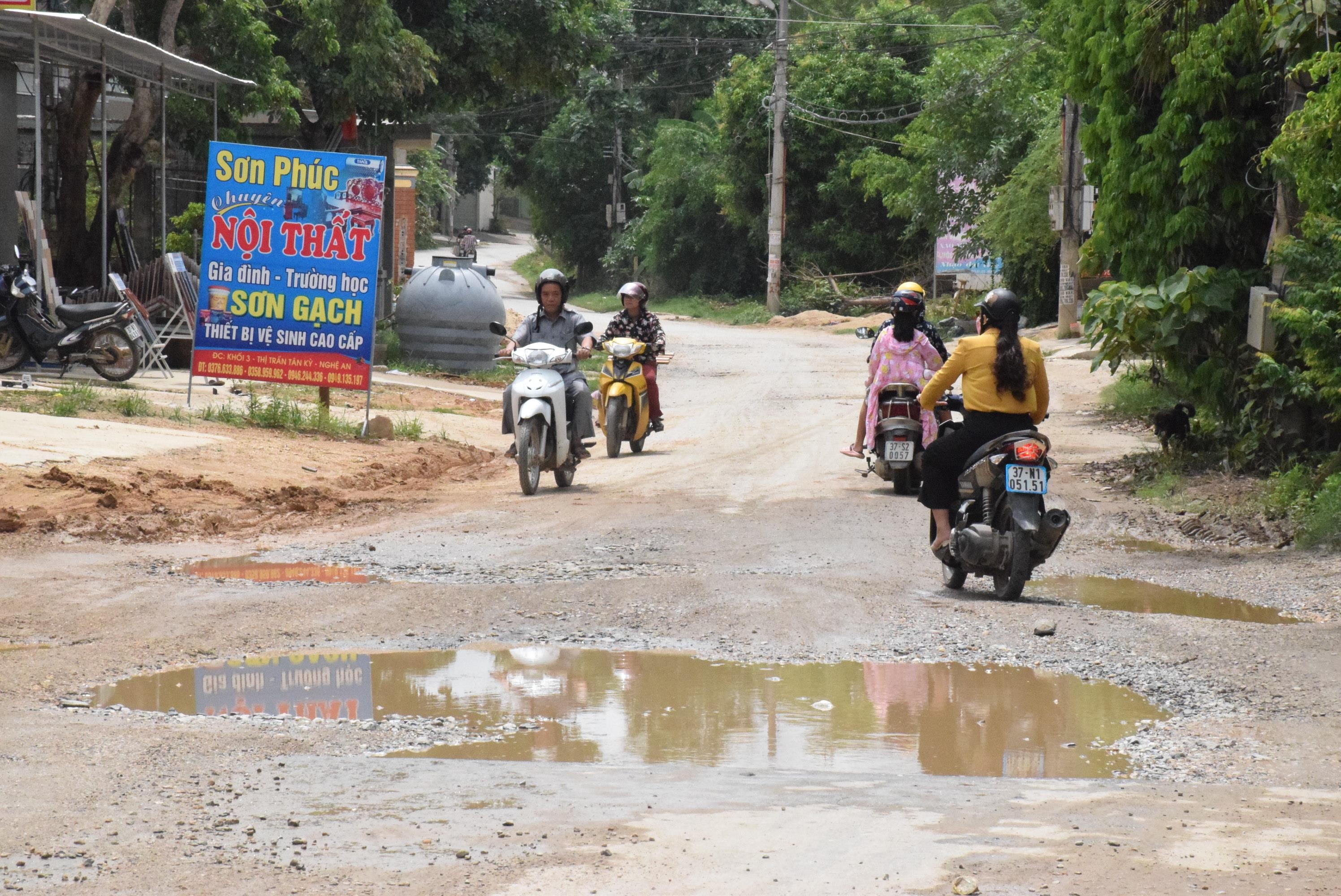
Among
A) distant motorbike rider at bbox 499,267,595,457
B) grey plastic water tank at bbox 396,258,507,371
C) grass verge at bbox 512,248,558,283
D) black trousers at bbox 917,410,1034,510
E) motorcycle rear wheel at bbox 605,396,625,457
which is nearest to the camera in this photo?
black trousers at bbox 917,410,1034,510

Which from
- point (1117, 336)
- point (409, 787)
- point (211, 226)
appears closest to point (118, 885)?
point (409, 787)

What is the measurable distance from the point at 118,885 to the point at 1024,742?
10.0 feet

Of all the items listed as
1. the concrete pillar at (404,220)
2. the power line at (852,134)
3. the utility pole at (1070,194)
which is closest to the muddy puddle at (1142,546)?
the utility pole at (1070,194)

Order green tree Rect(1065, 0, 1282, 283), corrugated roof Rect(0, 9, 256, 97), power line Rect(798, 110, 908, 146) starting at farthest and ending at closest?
power line Rect(798, 110, 908, 146) → corrugated roof Rect(0, 9, 256, 97) → green tree Rect(1065, 0, 1282, 283)

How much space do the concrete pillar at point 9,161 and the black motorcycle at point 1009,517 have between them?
1523 cm

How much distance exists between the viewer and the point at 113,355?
15391 millimetres

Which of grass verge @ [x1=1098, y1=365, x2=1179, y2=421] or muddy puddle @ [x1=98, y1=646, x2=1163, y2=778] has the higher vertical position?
grass verge @ [x1=1098, y1=365, x2=1179, y2=421]

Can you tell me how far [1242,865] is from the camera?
3.67 metres

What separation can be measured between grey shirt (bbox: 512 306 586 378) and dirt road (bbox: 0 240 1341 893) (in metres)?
1.54

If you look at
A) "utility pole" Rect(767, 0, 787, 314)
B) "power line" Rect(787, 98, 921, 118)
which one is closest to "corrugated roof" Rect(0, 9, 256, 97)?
"utility pole" Rect(767, 0, 787, 314)

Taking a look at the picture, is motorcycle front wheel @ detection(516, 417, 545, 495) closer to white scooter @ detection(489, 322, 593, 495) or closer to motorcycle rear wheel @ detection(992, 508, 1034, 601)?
white scooter @ detection(489, 322, 593, 495)

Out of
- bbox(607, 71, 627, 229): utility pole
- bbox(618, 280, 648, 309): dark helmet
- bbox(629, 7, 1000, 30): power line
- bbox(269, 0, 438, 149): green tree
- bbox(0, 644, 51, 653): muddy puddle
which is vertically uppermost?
bbox(629, 7, 1000, 30): power line

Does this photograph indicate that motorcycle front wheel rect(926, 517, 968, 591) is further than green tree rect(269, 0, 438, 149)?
No

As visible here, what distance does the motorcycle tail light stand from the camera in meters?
7.42
